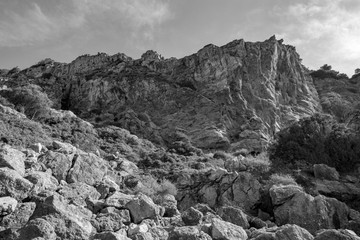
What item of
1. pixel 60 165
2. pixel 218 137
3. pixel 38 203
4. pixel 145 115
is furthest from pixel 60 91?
pixel 38 203

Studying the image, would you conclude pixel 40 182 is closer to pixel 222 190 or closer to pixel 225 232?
pixel 225 232

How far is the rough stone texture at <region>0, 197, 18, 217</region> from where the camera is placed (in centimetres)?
666

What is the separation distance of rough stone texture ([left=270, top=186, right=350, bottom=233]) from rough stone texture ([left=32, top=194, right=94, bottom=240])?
617cm

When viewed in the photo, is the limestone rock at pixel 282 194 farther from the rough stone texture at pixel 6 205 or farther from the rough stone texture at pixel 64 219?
the rough stone texture at pixel 6 205

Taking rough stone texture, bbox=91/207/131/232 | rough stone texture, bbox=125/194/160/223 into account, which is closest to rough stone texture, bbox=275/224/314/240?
rough stone texture, bbox=125/194/160/223

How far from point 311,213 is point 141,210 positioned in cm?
521

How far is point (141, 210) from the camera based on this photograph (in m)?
8.45

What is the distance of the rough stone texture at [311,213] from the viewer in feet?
30.5

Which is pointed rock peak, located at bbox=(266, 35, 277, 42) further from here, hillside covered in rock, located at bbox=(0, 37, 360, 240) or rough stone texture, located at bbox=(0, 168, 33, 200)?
rough stone texture, located at bbox=(0, 168, 33, 200)

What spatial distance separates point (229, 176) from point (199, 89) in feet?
116

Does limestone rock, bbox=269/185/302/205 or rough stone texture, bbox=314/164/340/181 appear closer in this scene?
limestone rock, bbox=269/185/302/205

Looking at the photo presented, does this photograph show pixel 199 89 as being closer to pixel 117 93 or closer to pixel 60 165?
pixel 117 93

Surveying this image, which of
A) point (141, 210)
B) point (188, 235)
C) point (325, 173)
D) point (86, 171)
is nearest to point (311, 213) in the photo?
point (188, 235)

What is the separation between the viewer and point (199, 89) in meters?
48.5
